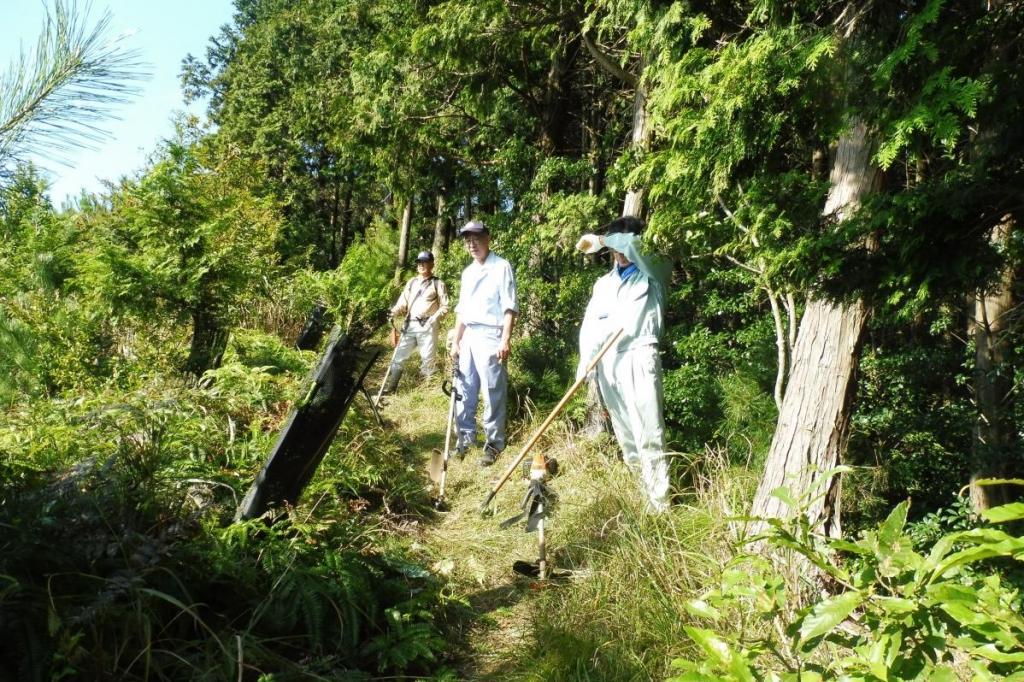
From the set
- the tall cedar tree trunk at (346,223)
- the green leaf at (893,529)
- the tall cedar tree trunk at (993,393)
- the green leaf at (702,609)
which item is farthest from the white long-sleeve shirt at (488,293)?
the tall cedar tree trunk at (346,223)

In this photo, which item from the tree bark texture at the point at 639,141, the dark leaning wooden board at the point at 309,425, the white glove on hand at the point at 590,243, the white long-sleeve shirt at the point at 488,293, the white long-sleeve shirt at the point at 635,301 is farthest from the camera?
the tree bark texture at the point at 639,141

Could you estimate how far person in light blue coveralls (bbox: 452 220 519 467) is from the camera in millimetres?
6797

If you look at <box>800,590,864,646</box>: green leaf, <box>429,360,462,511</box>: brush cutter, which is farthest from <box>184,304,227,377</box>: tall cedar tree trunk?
<box>800,590,864,646</box>: green leaf

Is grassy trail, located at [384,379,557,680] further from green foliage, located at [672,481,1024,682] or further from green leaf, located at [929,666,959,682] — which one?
green leaf, located at [929,666,959,682]

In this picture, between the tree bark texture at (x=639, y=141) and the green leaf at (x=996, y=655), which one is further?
the tree bark texture at (x=639, y=141)

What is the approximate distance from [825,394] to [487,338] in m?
3.49

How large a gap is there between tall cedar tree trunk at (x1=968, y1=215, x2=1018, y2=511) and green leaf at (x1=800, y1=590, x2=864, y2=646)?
419cm

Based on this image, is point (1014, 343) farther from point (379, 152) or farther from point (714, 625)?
point (379, 152)

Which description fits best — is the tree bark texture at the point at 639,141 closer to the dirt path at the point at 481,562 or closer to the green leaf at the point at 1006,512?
the dirt path at the point at 481,562

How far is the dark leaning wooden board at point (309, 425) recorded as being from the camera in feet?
12.8

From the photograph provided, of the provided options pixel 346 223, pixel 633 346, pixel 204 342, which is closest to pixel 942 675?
pixel 633 346

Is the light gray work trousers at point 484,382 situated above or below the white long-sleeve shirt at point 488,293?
below

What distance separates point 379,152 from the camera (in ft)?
43.8

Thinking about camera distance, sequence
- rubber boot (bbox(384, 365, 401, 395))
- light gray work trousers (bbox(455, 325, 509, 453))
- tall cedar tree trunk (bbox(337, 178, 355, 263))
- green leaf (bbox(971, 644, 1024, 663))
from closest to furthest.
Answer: green leaf (bbox(971, 644, 1024, 663)), light gray work trousers (bbox(455, 325, 509, 453)), rubber boot (bbox(384, 365, 401, 395)), tall cedar tree trunk (bbox(337, 178, 355, 263))
